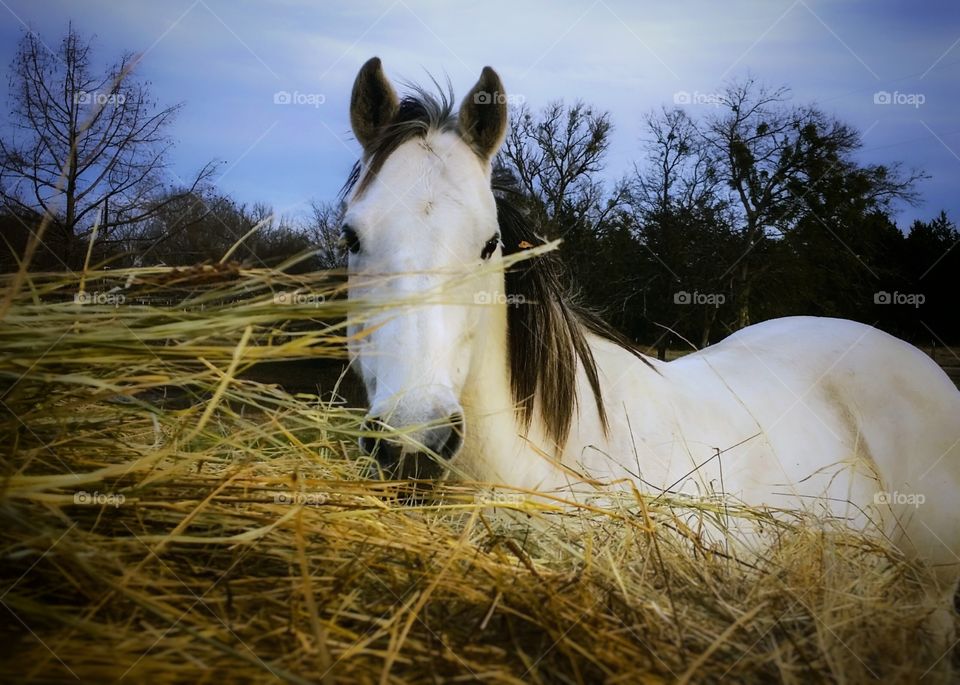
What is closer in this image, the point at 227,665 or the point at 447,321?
the point at 227,665

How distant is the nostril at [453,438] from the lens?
1.84 meters

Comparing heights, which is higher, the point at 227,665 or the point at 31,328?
the point at 31,328

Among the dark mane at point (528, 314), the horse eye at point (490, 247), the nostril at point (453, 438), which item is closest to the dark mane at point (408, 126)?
the dark mane at point (528, 314)

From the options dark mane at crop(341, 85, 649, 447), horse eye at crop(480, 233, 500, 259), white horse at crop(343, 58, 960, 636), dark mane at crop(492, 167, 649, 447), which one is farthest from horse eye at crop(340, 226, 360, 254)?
dark mane at crop(492, 167, 649, 447)

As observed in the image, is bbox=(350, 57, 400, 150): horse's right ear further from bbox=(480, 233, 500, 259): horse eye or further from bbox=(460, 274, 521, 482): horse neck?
bbox=(460, 274, 521, 482): horse neck

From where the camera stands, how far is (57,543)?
1.04m

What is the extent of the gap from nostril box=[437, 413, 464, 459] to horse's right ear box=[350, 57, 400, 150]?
1.39 metres

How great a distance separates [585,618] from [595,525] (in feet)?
2.15

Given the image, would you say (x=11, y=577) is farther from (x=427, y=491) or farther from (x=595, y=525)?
(x=595, y=525)

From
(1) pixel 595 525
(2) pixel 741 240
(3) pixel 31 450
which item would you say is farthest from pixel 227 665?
(2) pixel 741 240

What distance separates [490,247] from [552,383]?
63 centimetres

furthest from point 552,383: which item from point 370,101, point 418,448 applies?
point 370,101

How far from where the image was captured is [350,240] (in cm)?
227

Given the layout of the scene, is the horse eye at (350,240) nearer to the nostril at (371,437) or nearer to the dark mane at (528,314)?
the dark mane at (528,314)
